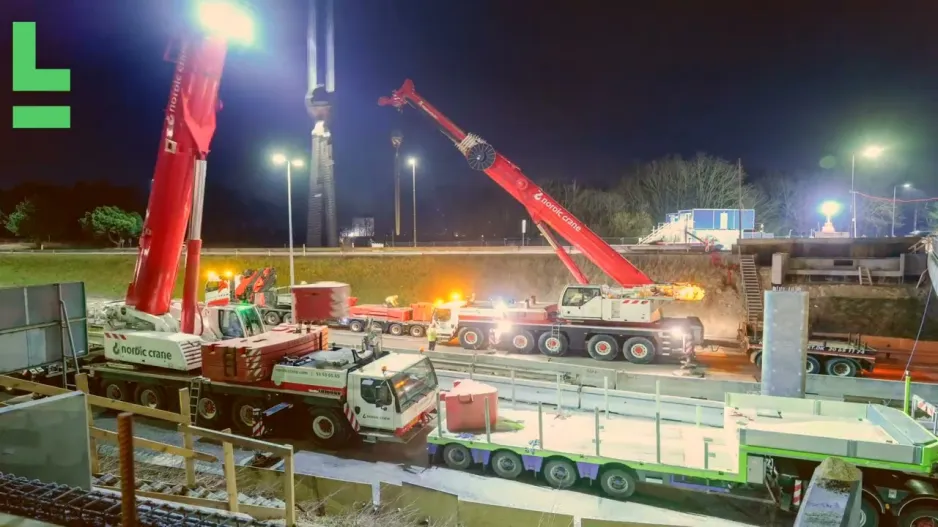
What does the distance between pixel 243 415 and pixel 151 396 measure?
9.68ft

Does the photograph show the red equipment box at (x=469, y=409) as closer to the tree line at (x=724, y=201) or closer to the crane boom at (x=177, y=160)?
the crane boom at (x=177, y=160)

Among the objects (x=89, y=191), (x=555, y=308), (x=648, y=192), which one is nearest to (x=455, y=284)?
(x=555, y=308)

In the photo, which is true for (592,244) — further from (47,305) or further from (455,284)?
(47,305)

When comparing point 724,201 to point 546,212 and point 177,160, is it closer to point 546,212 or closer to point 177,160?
point 546,212

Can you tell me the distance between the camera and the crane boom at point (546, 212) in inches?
747

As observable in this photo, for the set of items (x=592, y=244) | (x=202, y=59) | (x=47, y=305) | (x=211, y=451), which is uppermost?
(x=202, y=59)

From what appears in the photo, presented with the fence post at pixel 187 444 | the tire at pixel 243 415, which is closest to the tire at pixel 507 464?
the fence post at pixel 187 444

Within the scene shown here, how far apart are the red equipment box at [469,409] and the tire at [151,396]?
23.5 feet

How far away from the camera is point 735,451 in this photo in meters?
8.88

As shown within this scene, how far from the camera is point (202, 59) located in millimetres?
12438

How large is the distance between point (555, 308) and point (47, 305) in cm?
1507

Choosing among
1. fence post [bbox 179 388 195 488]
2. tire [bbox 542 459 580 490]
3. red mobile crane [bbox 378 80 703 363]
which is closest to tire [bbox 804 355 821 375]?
red mobile crane [bbox 378 80 703 363]

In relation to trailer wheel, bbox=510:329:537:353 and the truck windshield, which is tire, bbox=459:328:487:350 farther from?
the truck windshield

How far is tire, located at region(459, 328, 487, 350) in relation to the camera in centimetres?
2028
